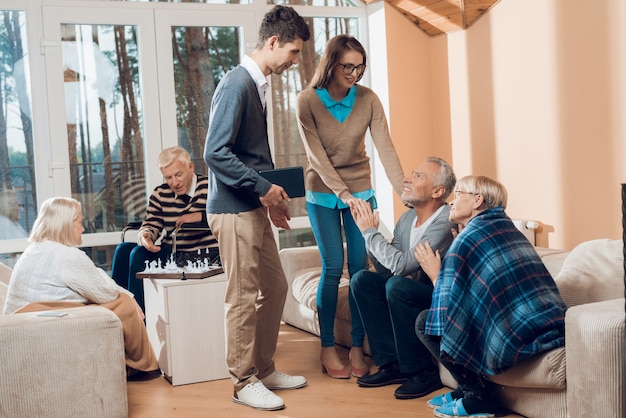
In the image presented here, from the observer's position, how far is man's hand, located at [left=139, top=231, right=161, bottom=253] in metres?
4.07

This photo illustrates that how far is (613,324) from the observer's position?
7.70 feet

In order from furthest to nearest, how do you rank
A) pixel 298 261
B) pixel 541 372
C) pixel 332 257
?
pixel 298 261 < pixel 332 257 < pixel 541 372

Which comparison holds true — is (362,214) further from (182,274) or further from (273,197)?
(182,274)

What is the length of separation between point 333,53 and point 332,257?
0.86 metres

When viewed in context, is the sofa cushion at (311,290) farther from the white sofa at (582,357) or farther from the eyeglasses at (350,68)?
the eyeglasses at (350,68)

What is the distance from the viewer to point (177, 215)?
420cm

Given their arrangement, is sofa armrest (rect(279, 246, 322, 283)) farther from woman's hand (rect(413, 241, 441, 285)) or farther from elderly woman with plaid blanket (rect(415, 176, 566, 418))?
elderly woman with plaid blanket (rect(415, 176, 566, 418))

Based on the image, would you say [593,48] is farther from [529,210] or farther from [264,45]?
[264,45]

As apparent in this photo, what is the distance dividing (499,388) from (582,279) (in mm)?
504

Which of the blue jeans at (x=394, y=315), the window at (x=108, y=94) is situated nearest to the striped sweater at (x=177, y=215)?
the window at (x=108, y=94)

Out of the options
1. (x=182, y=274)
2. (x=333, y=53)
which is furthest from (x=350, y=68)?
(x=182, y=274)

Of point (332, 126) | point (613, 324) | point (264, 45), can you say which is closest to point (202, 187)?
point (332, 126)

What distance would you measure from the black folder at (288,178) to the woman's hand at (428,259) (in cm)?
50

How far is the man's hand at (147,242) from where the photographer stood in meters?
4.07
